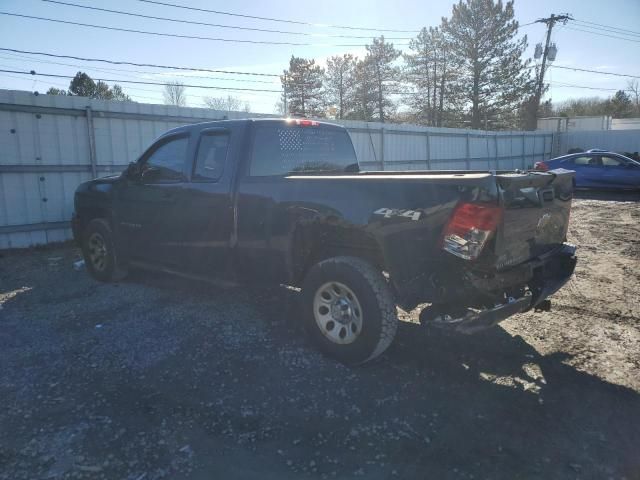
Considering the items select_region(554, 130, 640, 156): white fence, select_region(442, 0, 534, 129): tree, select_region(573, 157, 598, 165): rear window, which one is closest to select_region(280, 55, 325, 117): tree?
select_region(442, 0, 534, 129): tree

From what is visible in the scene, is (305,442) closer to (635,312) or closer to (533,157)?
(635,312)

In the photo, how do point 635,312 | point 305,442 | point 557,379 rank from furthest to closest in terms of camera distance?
point 635,312 < point 557,379 < point 305,442

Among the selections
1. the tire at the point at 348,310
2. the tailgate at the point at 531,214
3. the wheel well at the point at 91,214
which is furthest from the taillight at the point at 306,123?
the wheel well at the point at 91,214

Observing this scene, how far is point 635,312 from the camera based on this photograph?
4.86 metres

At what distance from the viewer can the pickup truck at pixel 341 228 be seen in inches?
125

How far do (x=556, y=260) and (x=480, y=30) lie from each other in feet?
117

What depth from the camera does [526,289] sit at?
3.76 m

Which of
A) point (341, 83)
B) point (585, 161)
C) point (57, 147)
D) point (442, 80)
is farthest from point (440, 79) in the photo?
point (57, 147)

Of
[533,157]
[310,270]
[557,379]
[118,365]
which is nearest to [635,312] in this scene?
[557,379]

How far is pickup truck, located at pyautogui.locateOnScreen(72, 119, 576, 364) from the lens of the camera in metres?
3.18

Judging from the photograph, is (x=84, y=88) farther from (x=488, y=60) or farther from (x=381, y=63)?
(x=488, y=60)

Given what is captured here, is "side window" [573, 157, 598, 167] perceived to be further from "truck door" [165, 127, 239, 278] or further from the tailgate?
"truck door" [165, 127, 239, 278]

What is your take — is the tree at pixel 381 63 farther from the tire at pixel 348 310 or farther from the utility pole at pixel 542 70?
the tire at pixel 348 310

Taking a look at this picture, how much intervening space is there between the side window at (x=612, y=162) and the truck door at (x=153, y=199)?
53.2 ft
